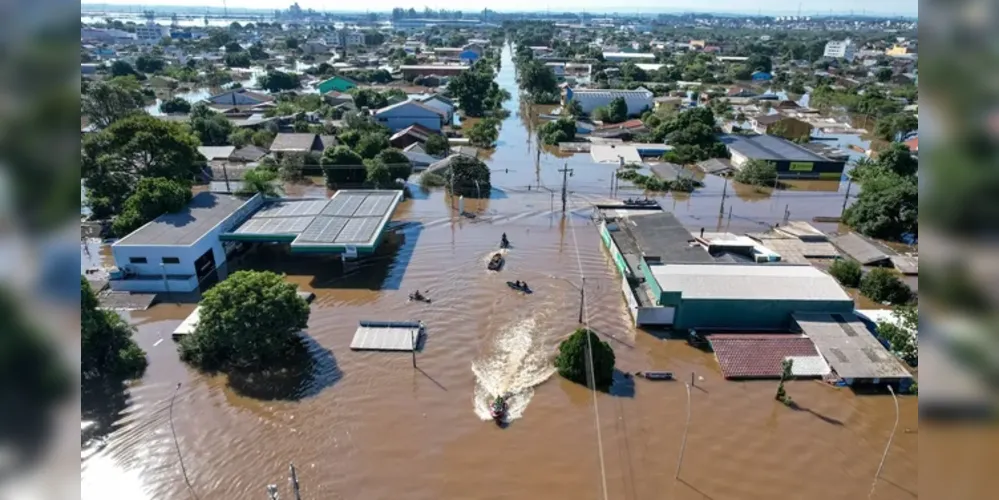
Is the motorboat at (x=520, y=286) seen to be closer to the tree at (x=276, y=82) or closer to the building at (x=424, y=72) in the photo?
the tree at (x=276, y=82)

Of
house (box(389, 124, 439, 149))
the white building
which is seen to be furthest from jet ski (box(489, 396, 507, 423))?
the white building

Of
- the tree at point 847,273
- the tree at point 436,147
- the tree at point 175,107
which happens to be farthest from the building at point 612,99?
the tree at point 175,107

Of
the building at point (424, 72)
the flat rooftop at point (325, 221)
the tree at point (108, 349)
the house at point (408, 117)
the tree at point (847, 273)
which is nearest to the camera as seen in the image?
the tree at point (108, 349)

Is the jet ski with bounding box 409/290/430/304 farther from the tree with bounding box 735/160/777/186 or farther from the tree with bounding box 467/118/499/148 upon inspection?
the tree with bounding box 467/118/499/148

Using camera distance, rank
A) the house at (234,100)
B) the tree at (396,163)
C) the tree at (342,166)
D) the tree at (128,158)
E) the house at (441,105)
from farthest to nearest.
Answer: the house at (234,100), the house at (441,105), the tree at (396,163), the tree at (342,166), the tree at (128,158)

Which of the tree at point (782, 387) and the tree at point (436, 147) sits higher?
the tree at point (436, 147)

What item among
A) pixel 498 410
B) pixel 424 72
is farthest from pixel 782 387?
pixel 424 72
